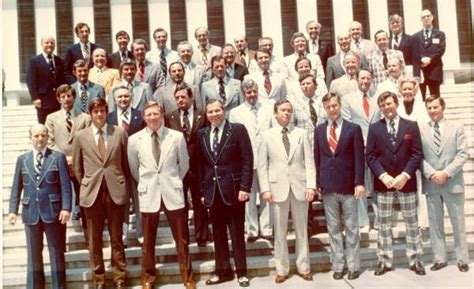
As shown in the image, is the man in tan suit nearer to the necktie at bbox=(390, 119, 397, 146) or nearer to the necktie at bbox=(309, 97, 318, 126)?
the necktie at bbox=(309, 97, 318, 126)

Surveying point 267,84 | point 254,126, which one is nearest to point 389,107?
point 254,126

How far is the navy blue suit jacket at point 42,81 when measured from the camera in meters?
5.37

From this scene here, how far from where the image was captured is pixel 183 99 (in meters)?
4.36

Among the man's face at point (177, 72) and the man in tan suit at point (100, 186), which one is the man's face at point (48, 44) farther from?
the man in tan suit at point (100, 186)

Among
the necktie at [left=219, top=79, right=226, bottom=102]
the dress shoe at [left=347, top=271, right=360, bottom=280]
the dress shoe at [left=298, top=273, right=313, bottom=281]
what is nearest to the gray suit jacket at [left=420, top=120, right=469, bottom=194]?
the dress shoe at [left=347, top=271, right=360, bottom=280]

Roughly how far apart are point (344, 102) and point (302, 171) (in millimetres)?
989

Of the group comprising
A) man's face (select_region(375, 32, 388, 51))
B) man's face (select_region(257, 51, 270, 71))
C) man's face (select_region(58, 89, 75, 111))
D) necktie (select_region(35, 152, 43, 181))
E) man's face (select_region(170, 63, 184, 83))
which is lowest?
necktie (select_region(35, 152, 43, 181))

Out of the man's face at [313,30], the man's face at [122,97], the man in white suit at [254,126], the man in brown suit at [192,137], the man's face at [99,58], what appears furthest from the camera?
the man's face at [313,30]

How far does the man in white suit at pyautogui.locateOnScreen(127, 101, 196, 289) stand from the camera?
399 cm

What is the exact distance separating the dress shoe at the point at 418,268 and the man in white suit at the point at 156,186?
1757mm

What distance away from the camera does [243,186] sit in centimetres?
407

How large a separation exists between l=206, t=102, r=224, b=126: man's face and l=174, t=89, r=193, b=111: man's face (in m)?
0.30

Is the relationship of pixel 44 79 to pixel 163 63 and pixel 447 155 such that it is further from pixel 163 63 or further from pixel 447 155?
pixel 447 155

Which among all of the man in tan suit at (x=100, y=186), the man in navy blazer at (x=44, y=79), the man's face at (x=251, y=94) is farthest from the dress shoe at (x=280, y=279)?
the man in navy blazer at (x=44, y=79)
